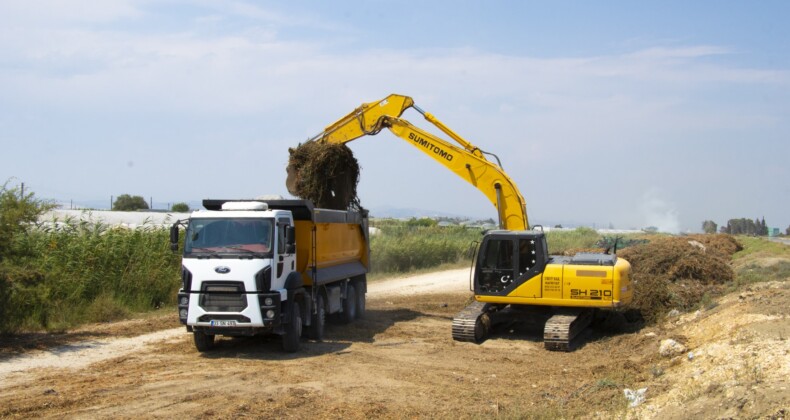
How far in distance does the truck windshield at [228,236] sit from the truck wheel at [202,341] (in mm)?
1424

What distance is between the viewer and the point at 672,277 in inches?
788

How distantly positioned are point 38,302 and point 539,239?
1053 cm

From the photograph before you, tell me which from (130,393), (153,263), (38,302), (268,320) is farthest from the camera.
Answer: (153,263)

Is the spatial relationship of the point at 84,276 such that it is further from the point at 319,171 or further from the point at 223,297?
the point at 223,297

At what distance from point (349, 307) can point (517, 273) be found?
4290 mm

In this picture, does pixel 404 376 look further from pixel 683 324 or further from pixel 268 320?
pixel 683 324

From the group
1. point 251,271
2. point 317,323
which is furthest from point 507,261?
point 251,271

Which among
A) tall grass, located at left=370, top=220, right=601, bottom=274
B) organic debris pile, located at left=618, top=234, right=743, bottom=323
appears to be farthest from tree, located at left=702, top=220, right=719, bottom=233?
organic debris pile, located at left=618, top=234, right=743, bottom=323

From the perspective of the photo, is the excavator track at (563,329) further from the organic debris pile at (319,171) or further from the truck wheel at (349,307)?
the organic debris pile at (319,171)

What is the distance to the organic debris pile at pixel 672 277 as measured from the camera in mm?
17750

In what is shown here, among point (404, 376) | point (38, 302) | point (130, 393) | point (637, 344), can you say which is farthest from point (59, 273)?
point (637, 344)

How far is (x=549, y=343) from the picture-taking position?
14680 millimetres

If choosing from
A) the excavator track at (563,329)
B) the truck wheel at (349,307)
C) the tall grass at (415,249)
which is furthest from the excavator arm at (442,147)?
the tall grass at (415,249)

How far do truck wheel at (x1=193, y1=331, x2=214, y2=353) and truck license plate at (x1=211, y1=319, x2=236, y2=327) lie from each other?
55 centimetres
